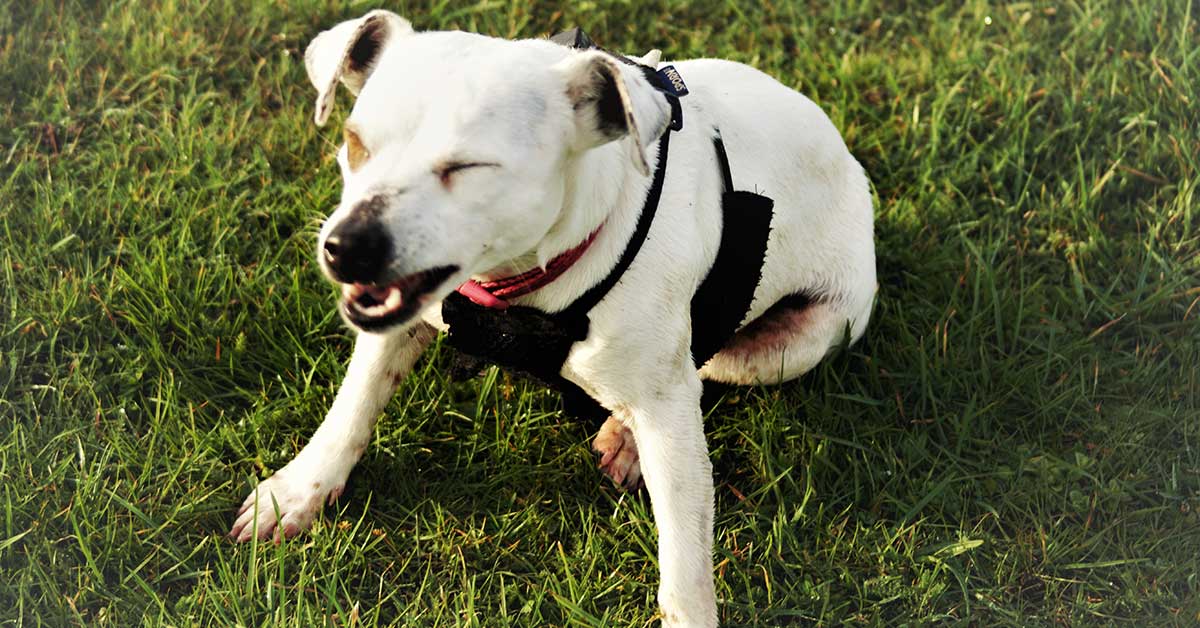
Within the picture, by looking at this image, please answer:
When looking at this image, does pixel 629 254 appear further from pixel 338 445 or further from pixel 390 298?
pixel 338 445

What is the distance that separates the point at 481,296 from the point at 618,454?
901 millimetres

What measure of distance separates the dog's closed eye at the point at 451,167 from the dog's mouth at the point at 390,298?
18 cm

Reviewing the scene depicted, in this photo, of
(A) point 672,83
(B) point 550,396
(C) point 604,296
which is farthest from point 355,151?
(B) point 550,396

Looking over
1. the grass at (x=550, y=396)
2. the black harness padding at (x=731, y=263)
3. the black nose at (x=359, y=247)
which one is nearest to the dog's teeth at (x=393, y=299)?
the black nose at (x=359, y=247)

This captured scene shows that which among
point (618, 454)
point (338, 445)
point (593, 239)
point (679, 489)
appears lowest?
point (618, 454)

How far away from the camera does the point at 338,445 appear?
3.18m

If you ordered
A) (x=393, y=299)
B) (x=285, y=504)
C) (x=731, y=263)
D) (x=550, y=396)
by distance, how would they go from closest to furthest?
(x=393, y=299) < (x=731, y=263) < (x=285, y=504) < (x=550, y=396)

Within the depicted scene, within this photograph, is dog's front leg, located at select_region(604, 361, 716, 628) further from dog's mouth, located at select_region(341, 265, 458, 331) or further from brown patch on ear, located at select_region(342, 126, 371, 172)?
brown patch on ear, located at select_region(342, 126, 371, 172)

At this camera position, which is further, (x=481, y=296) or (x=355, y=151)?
(x=481, y=296)

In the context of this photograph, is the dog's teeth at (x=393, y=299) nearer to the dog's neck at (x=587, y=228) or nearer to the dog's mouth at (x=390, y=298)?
the dog's mouth at (x=390, y=298)

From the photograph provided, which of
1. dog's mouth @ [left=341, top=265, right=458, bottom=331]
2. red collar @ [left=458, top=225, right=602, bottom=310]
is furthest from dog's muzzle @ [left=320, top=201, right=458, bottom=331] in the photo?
red collar @ [left=458, top=225, right=602, bottom=310]

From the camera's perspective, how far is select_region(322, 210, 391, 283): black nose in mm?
2150

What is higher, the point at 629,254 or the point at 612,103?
the point at 612,103

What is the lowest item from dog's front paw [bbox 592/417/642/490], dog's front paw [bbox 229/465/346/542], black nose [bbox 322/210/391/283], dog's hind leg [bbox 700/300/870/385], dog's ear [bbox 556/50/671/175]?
dog's front paw [bbox 592/417/642/490]
